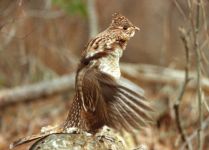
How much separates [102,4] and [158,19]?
95cm

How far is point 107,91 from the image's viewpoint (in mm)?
3250

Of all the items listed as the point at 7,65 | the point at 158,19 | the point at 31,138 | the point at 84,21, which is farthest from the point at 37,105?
the point at 31,138

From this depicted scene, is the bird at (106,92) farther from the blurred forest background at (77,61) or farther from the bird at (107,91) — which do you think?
the blurred forest background at (77,61)

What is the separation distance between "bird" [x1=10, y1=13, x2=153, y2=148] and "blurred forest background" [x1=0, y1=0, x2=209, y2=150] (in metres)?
1.20

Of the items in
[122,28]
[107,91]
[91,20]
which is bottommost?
[107,91]

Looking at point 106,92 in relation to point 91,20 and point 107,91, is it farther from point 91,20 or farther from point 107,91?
point 91,20

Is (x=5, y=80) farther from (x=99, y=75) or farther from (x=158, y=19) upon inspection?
(x=99, y=75)

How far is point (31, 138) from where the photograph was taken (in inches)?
136

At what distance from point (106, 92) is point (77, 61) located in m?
4.55

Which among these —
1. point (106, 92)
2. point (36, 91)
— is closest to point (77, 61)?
point (36, 91)

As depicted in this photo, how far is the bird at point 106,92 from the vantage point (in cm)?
319

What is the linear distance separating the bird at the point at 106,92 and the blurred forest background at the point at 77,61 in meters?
1.20

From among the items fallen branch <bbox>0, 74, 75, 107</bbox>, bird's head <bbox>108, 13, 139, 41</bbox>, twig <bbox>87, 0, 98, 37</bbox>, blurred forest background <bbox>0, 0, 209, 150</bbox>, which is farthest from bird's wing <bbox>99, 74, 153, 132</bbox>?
twig <bbox>87, 0, 98, 37</bbox>

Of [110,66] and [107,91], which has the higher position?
[110,66]
